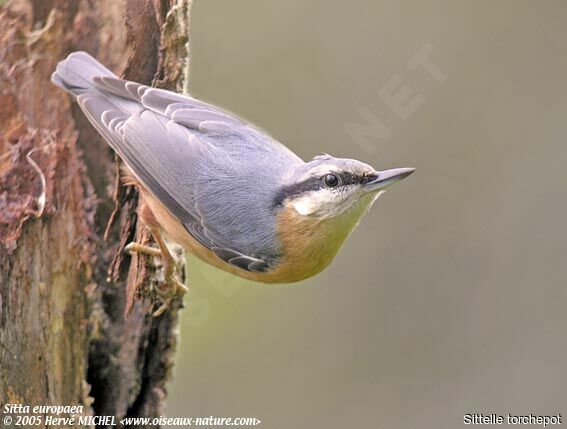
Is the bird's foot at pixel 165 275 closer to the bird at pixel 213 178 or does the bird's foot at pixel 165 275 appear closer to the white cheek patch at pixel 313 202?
the bird at pixel 213 178

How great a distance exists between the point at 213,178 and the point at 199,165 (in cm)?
9

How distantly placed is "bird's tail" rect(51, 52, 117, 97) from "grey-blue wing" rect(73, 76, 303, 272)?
0.04m

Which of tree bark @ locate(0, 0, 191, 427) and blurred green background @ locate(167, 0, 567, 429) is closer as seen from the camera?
tree bark @ locate(0, 0, 191, 427)

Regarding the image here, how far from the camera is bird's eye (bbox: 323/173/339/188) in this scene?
358cm

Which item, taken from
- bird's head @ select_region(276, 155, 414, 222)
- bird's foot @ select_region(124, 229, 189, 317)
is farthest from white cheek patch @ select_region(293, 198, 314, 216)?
bird's foot @ select_region(124, 229, 189, 317)

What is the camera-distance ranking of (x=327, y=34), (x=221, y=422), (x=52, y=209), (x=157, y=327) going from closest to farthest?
(x=52, y=209), (x=157, y=327), (x=221, y=422), (x=327, y=34)

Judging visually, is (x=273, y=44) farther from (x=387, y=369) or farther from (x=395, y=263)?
(x=387, y=369)

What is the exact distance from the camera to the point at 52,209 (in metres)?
3.74

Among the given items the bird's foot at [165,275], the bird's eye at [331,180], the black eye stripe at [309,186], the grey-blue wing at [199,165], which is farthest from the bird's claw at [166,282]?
the bird's eye at [331,180]

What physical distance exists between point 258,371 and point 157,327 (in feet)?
5.20

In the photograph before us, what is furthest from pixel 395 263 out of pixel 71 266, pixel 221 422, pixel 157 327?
pixel 71 266

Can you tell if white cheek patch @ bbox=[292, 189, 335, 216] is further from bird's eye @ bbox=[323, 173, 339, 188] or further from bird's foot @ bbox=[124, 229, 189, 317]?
bird's foot @ bbox=[124, 229, 189, 317]

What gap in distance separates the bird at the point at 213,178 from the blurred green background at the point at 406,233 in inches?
61.2

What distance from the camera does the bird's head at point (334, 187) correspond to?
350cm
